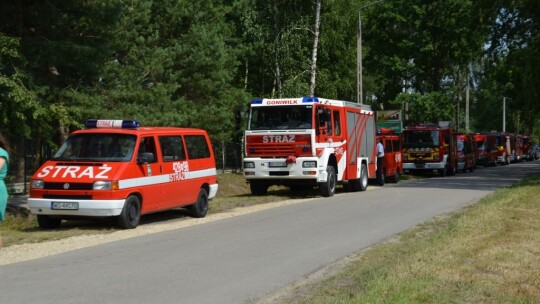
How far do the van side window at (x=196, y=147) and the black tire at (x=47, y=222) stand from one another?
11.5ft

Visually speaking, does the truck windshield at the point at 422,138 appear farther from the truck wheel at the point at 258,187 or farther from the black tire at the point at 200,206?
the black tire at the point at 200,206

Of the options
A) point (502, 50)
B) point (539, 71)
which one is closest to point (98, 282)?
point (539, 71)

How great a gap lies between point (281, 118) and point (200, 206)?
5.82 metres

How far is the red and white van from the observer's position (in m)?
13.0

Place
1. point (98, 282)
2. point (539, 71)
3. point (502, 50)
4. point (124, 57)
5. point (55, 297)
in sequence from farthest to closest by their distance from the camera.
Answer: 1. point (502, 50)
2. point (539, 71)
3. point (124, 57)
4. point (98, 282)
5. point (55, 297)

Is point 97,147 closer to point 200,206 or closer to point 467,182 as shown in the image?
point 200,206

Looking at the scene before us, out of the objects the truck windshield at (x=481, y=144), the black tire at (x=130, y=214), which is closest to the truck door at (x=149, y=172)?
the black tire at (x=130, y=214)

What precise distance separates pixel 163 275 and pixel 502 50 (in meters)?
29.3

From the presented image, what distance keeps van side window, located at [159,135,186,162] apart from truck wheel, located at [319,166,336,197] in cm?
691

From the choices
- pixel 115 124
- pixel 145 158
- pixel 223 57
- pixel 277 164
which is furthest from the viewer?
pixel 223 57

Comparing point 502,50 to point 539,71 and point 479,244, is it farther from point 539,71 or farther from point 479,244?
point 479,244

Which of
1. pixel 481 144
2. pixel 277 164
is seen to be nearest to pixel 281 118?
pixel 277 164

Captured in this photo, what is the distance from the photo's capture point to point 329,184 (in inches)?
861

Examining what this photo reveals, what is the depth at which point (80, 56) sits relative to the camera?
18734 millimetres
